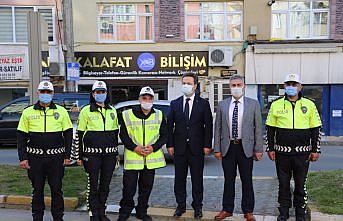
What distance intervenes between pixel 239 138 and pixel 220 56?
12.9 m

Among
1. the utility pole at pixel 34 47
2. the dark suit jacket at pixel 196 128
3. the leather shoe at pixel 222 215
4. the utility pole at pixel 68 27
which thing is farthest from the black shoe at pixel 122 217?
the utility pole at pixel 68 27

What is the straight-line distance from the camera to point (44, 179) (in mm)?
5504

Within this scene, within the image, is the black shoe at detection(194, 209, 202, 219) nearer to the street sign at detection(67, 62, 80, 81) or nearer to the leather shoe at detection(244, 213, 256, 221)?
the leather shoe at detection(244, 213, 256, 221)

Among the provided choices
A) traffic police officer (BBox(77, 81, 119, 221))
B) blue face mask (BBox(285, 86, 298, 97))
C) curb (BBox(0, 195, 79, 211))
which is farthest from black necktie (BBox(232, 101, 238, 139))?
curb (BBox(0, 195, 79, 211))

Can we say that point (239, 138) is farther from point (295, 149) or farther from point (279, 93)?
point (279, 93)

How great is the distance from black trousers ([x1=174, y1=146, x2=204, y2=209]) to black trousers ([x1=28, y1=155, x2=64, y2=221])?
65.1 inches

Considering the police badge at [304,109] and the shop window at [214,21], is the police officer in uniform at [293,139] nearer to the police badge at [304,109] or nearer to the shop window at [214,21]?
the police badge at [304,109]

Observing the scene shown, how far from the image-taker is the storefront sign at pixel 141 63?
18.7 meters

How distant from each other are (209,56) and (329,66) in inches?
211

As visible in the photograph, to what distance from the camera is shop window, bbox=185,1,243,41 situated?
18.7 meters

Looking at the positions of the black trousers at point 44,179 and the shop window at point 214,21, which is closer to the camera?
the black trousers at point 44,179

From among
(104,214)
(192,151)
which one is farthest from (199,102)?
(104,214)

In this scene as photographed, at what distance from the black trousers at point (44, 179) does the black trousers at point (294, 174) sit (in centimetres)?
299

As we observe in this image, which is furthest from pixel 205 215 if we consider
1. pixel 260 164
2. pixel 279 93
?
pixel 279 93
